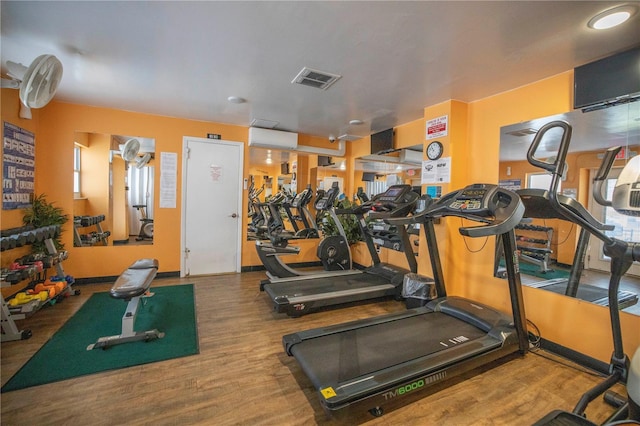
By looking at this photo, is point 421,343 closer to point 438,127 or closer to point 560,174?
point 560,174

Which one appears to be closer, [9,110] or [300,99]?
[9,110]

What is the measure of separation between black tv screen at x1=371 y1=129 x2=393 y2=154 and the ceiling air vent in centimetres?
193

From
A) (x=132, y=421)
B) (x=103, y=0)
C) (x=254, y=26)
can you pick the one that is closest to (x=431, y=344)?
(x=132, y=421)

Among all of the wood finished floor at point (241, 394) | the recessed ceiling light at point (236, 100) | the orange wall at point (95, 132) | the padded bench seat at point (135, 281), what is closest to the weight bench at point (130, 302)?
the padded bench seat at point (135, 281)

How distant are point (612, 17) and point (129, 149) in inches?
209

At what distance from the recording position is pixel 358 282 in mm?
3883

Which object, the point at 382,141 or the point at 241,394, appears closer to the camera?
the point at 241,394

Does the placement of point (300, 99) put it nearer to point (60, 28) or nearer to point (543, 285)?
point (60, 28)

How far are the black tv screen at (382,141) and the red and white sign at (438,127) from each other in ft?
3.63

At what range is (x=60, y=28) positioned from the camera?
2.13 metres

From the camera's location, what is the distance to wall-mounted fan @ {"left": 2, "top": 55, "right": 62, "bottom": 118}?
220 centimetres

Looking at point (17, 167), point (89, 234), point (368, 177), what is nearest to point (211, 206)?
point (89, 234)

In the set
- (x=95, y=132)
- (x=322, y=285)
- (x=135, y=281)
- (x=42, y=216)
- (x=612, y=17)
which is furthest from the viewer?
(x=95, y=132)

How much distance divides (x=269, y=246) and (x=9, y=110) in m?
3.33
